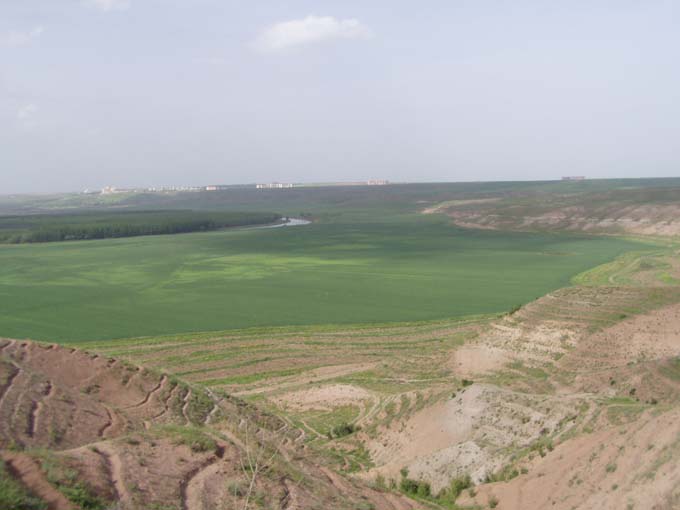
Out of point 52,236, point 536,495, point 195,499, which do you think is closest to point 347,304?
point 536,495

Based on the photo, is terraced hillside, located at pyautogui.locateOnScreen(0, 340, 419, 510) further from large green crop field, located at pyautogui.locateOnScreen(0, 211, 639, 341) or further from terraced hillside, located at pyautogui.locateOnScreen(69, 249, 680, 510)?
large green crop field, located at pyautogui.locateOnScreen(0, 211, 639, 341)

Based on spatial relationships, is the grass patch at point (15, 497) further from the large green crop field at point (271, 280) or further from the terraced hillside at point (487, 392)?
the large green crop field at point (271, 280)

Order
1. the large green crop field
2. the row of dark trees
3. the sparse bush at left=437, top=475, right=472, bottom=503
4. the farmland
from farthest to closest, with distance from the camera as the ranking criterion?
the row of dark trees < the large green crop field < the sparse bush at left=437, top=475, right=472, bottom=503 < the farmland

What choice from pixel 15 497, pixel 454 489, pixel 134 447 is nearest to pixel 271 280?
pixel 454 489

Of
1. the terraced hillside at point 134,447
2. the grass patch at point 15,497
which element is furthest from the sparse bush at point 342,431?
the grass patch at point 15,497

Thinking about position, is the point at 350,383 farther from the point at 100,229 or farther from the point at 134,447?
the point at 100,229

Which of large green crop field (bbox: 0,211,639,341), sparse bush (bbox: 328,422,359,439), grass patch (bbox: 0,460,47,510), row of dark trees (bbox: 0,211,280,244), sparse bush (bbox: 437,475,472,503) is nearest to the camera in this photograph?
grass patch (bbox: 0,460,47,510)

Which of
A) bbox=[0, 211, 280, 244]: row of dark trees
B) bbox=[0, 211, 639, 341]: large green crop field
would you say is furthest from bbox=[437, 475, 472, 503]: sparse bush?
bbox=[0, 211, 280, 244]: row of dark trees

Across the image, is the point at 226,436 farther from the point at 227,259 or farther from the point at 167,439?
the point at 227,259
